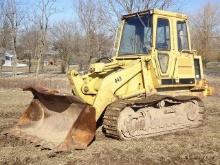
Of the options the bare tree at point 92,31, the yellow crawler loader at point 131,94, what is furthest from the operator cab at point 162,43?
the bare tree at point 92,31

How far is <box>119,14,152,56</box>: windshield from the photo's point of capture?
9750 millimetres

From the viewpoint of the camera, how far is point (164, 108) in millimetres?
9648

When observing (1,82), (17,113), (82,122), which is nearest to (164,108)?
(82,122)

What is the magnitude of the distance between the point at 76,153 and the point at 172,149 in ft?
6.07

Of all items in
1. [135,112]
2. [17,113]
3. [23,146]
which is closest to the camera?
[23,146]

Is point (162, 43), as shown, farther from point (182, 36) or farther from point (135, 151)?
point (135, 151)

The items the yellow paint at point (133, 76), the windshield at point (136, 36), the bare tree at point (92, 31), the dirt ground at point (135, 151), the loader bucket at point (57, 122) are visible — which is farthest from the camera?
the bare tree at point (92, 31)

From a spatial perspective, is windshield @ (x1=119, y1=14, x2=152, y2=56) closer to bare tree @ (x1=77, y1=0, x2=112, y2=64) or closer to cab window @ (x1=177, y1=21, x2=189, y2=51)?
cab window @ (x1=177, y1=21, x2=189, y2=51)

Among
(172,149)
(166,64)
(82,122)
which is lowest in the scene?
(172,149)

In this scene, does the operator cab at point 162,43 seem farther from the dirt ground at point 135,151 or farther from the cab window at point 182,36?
the dirt ground at point 135,151

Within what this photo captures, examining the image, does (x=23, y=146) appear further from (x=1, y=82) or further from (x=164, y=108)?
(x=1, y=82)

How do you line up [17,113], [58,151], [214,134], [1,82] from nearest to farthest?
[58,151], [214,134], [17,113], [1,82]

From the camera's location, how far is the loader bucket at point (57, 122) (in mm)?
7902

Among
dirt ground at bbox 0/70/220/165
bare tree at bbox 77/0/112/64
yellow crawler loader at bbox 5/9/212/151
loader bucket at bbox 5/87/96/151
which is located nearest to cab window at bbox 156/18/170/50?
yellow crawler loader at bbox 5/9/212/151
